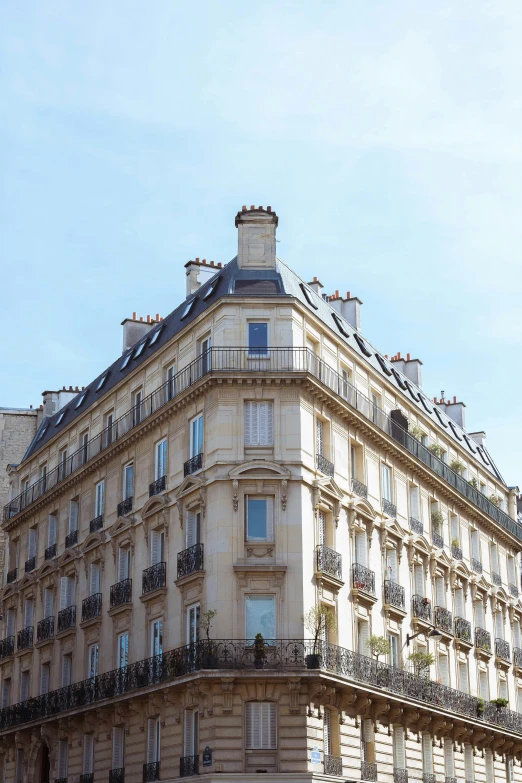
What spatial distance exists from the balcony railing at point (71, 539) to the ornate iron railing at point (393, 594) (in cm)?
1133

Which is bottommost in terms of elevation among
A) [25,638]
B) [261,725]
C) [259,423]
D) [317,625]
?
[261,725]

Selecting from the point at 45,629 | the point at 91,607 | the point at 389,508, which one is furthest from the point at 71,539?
the point at 389,508

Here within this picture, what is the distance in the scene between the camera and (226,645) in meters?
30.0

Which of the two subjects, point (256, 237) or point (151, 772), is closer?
point (151, 772)

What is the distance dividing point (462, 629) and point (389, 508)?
684 cm

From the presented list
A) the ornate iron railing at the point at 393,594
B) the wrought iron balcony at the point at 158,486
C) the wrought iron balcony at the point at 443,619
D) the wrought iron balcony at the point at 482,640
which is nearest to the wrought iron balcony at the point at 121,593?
the wrought iron balcony at the point at 158,486

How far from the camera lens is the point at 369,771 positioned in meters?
32.4

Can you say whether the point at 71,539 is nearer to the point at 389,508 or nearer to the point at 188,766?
the point at 389,508

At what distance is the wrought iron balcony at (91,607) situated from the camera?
123 ft

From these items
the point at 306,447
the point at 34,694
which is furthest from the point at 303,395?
the point at 34,694

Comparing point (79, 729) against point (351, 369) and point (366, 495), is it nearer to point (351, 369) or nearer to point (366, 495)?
point (366, 495)

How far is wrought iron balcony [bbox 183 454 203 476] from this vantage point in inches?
1294

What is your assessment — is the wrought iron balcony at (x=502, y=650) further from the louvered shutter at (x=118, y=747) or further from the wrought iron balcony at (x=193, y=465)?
the wrought iron balcony at (x=193, y=465)

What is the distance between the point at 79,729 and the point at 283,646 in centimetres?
1010
